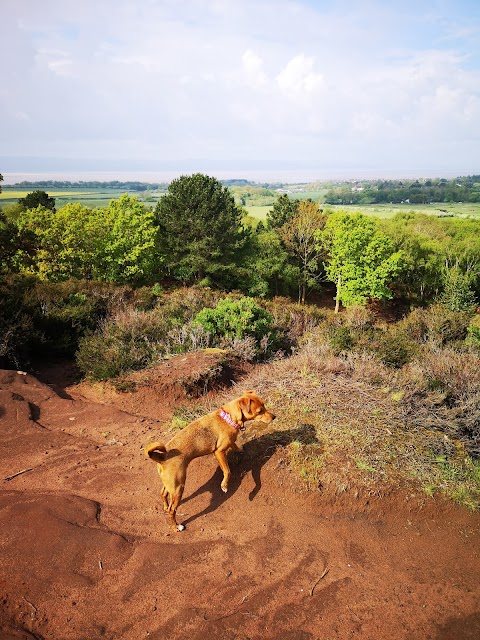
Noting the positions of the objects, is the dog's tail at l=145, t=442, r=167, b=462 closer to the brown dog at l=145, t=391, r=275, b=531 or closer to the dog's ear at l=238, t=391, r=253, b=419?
the brown dog at l=145, t=391, r=275, b=531

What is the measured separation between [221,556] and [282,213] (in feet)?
144

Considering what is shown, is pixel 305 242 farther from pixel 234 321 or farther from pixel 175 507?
pixel 175 507

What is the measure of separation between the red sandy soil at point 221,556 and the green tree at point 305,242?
115ft

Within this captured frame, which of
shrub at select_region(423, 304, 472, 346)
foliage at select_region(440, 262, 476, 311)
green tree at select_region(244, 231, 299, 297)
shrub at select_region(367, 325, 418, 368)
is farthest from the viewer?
green tree at select_region(244, 231, 299, 297)

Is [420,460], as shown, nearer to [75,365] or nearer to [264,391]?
[264,391]

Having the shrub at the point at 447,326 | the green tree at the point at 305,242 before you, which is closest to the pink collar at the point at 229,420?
the shrub at the point at 447,326

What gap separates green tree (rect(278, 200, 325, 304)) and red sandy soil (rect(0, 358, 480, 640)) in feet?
115

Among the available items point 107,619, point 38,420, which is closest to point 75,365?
point 38,420

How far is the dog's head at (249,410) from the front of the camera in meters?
5.86

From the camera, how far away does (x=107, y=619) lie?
443cm

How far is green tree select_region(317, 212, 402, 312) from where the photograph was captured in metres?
35.6

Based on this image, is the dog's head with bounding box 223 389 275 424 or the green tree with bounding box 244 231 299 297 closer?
the dog's head with bounding box 223 389 275 424

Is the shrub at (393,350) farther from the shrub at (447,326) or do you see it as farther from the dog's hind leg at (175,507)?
the dog's hind leg at (175,507)

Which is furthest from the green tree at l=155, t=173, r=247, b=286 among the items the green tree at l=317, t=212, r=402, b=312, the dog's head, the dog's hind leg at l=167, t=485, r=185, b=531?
the dog's hind leg at l=167, t=485, r=185, b=531
